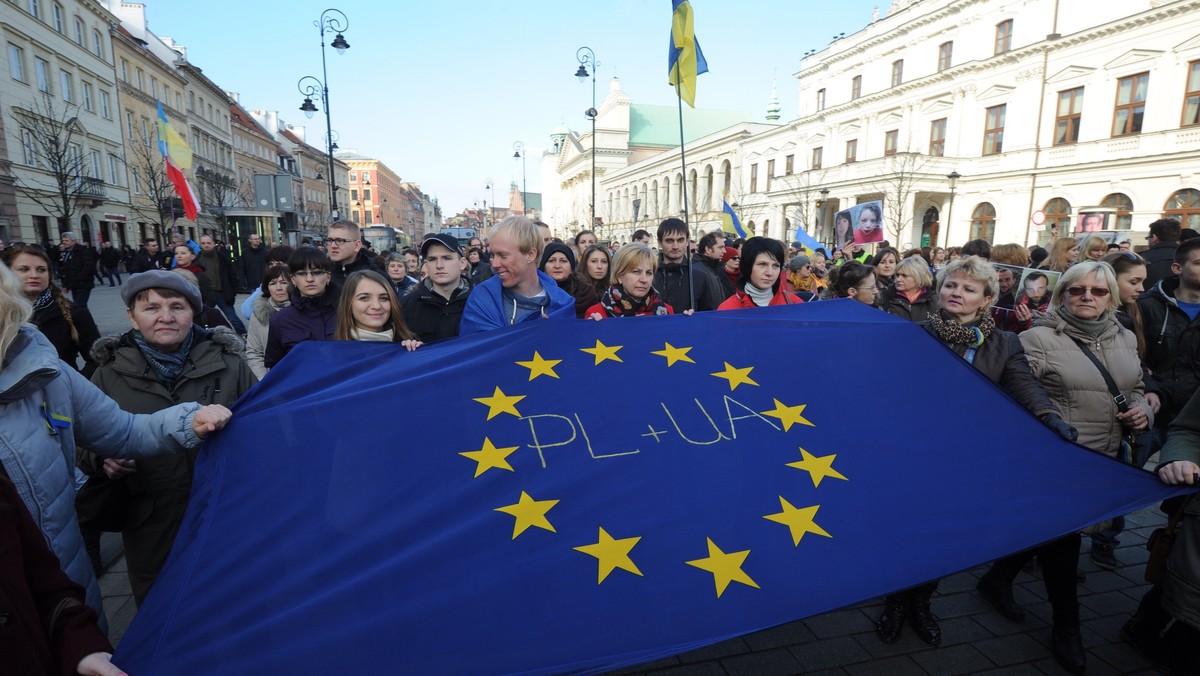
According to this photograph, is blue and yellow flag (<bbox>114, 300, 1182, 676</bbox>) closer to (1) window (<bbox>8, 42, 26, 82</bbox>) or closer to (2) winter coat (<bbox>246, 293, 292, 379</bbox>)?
(2) winter coat (<bbox>246, 293, 292, 379</bbox>)

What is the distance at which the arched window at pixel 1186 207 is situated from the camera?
23031 mm

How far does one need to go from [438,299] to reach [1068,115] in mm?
36363

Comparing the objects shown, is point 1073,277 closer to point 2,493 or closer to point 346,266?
point 2,493

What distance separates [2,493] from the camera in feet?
5.06

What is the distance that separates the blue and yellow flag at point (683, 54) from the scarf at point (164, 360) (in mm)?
4563

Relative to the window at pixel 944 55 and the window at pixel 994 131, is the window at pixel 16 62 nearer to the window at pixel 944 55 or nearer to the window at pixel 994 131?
the window at pixel 944 55

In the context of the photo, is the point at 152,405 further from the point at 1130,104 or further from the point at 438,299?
the point at 1130,104

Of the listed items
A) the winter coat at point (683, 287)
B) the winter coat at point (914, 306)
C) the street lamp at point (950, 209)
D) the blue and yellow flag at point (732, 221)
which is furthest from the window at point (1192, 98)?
the winter coat at point (683, 287)

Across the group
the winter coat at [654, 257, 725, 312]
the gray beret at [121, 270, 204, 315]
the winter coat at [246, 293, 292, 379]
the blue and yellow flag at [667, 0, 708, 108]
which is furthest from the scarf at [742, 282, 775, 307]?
the winter coat at [246, 293, 292, 379]

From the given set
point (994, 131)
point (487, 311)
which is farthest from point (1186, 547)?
point (994, 131)

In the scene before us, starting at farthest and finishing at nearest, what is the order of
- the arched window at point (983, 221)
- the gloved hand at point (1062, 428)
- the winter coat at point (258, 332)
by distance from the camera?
the arched window at point (983, 221) < the winter coat at point (258, 332) < the gloved hand at point (1062, 428)

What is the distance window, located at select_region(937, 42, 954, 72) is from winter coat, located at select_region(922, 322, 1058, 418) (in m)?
39.6

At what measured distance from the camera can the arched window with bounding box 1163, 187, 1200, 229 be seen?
23031 mm

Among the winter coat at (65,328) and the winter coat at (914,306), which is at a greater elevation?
the winter coat at (914,306)
